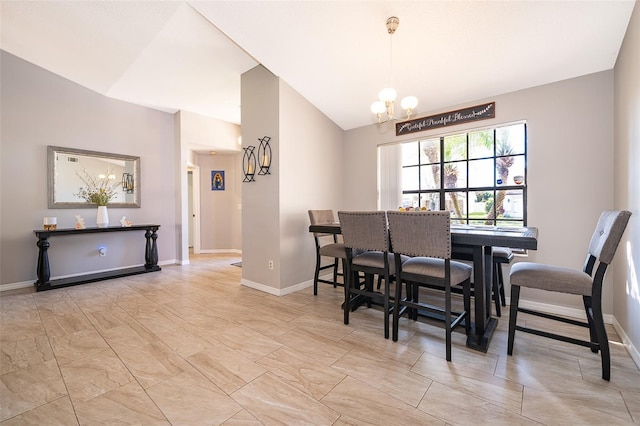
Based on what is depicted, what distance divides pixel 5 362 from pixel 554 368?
3.80 meters

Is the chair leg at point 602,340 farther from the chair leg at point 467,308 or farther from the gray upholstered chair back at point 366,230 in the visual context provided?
the gray upholstered chair back at point 366,230

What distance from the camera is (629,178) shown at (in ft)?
6.49

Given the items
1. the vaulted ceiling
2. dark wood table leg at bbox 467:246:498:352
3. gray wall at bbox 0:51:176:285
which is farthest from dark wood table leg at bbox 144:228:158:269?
dark wood table leg at bbox 467:246:498:352

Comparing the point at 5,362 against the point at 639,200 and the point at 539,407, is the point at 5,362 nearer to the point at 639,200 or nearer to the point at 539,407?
the point at 539,407

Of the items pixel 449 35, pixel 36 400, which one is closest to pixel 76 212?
pixel 36 400

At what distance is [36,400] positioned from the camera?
150 cm

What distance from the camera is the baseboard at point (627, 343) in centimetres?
181

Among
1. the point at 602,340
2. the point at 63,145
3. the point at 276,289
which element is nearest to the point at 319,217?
the point at 276,289

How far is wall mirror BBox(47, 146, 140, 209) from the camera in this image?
12.8 ft

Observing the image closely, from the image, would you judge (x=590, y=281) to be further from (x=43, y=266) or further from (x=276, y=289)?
(x=43, y=266)

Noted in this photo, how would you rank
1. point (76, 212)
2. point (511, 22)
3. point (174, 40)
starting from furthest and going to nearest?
point (76, 212) < point (174, 40) < point (511, 22)

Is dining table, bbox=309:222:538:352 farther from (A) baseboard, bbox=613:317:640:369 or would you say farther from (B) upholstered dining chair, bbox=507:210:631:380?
(A) baseboard, bbox=613:317:640:369

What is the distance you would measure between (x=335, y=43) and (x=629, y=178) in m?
2.73

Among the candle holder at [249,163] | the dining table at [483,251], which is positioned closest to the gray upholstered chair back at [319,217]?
the candle holder at [249,163]
